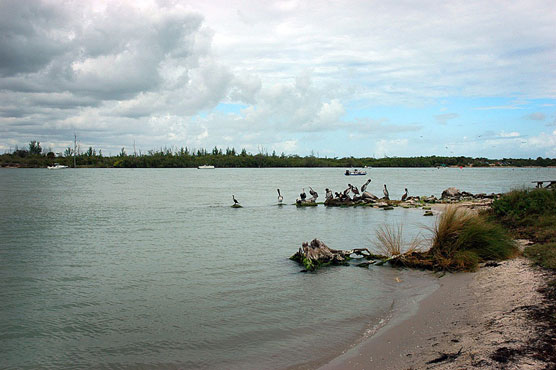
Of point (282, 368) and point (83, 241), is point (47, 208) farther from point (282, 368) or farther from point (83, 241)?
point (282, 368)

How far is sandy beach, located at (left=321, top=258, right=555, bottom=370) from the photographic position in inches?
217

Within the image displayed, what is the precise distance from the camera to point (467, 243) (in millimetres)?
12500

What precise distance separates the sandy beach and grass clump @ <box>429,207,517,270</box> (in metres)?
1.79

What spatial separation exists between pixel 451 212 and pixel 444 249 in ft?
4.17

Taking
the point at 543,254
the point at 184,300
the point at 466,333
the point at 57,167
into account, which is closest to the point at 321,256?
the point at 184,300

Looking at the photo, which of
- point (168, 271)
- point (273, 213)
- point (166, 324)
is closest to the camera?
point (166, 324)

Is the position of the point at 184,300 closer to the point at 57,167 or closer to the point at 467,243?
the point at 467,243

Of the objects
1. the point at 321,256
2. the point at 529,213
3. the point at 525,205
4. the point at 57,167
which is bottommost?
the point at 321,256

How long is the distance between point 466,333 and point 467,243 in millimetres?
6462

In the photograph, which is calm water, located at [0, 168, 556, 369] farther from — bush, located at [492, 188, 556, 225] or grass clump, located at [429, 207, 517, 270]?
bush, located at [492, 188, 556, 225]

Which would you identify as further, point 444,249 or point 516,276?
point 444,249

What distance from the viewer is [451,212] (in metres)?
13.1

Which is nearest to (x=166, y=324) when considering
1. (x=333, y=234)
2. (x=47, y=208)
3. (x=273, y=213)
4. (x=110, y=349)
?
(x=110, y=349)

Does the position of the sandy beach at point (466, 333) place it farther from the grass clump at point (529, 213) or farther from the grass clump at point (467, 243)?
the grass clump at point (529, 213)
